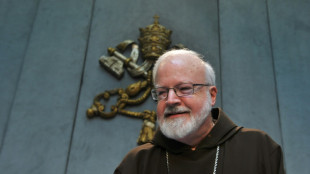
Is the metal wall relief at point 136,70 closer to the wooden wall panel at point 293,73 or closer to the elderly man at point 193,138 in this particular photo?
the elderly man at point 193,138

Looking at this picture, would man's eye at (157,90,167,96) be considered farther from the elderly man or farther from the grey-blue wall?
the grey-blue wall

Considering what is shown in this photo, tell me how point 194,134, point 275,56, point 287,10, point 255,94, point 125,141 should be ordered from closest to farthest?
1. point 194,134
2. point 125,141
3. point 255,94
4. point 275,56
5. point 287,10

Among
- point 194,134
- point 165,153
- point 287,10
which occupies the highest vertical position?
point 287,10

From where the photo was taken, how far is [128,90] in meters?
2.63

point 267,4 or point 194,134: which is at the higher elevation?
point 267,4

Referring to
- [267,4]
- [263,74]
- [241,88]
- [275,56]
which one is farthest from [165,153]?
[267,4]

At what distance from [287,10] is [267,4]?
219mm

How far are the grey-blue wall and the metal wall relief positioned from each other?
0.08m

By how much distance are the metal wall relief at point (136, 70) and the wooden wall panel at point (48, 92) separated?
0.27 m

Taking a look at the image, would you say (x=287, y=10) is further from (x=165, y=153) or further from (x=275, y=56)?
(x=165, y=153)

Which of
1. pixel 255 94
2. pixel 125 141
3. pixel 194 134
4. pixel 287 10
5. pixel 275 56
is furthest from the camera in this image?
pixel 287 10

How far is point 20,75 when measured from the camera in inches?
106

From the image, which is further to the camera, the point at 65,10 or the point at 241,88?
the point at 65,10

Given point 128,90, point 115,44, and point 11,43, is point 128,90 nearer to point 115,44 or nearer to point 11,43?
point 115,44
